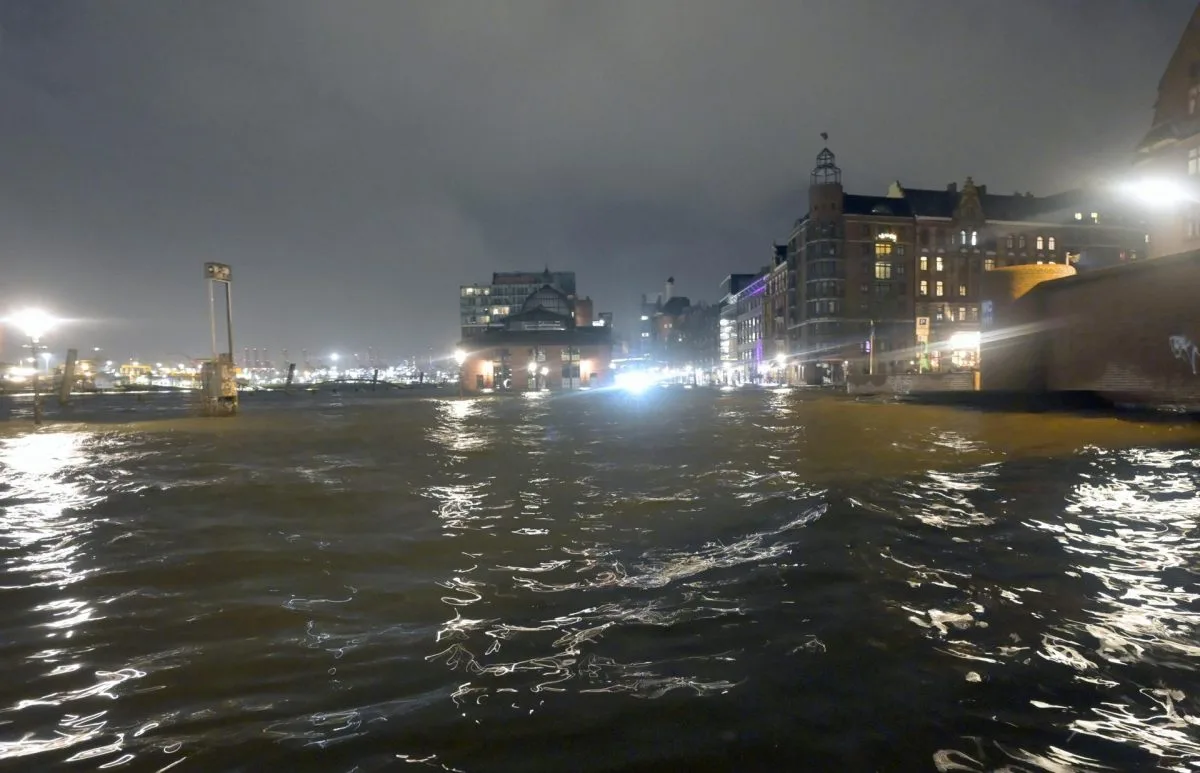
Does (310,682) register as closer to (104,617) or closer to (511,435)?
(104,617)

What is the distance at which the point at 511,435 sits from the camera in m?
18.9

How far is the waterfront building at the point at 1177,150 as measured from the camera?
115 ft

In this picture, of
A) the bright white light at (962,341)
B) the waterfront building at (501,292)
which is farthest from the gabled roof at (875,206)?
the waterfront building at (501,292)

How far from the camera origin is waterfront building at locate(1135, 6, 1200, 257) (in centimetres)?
3512

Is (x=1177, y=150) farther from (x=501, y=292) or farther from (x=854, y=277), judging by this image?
(x=501, y=292)

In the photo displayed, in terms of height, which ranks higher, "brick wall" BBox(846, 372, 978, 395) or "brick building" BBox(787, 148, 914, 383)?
"brick building" BBox(787, 148, 914, 383)

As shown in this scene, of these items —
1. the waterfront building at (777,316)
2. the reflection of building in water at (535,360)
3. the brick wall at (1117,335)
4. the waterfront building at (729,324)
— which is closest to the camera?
the brick wall at (1117,335)

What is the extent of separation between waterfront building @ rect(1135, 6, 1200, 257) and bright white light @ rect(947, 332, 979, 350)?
50053 millimetres

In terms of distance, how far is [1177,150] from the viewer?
36281 millimetres

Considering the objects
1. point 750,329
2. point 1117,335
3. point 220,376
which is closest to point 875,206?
point 750,329

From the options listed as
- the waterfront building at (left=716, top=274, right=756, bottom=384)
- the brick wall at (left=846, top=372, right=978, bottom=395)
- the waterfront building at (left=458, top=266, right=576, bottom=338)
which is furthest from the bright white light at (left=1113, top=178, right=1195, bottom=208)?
the waterfront building at (left=458, top=266, right=576, bottom=338)

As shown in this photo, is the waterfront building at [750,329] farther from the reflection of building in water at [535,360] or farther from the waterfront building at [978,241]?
the reflection of building in water at [535,360]

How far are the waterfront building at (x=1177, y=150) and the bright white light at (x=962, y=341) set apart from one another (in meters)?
50.1

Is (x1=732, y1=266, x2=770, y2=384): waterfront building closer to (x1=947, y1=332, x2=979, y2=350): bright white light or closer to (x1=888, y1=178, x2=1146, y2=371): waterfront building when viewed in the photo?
(x1=888, y1=178, x2=1146, y2=371): waterfront building
